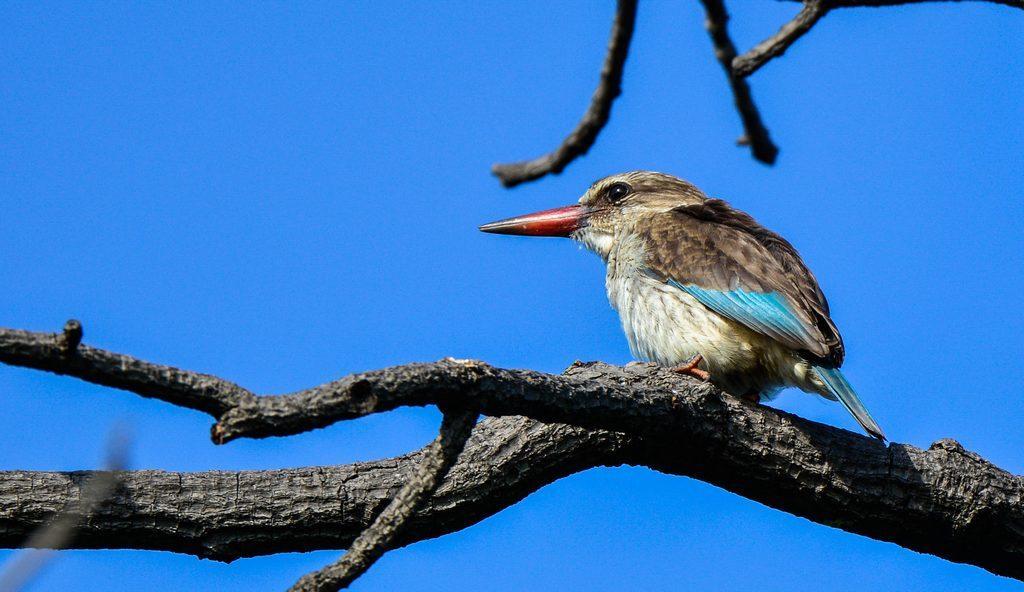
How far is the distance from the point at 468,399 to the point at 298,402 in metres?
0.47

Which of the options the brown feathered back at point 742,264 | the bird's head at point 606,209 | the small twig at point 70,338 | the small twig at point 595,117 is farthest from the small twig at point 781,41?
the bird's head at point 606,209

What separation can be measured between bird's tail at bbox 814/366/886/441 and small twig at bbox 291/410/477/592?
1.92 m

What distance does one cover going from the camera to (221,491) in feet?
11.1

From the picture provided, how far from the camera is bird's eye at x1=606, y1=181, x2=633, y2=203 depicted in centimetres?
615

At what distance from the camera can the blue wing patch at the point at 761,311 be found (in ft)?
14.6

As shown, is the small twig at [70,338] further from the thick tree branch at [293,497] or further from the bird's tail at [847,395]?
the bird's tail at [847,395]

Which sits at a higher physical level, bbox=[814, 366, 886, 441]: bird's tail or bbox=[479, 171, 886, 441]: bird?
bbox=[479, 171, 886, 441]: bird

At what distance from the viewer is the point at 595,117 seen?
3.65 m

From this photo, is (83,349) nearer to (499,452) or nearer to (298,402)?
(298,402)

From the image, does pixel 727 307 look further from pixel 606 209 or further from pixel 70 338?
pixel 70 338

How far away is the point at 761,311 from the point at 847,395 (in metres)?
0.48

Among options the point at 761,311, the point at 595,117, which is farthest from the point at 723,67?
the point at 761,311

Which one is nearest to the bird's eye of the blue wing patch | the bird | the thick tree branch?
the bird

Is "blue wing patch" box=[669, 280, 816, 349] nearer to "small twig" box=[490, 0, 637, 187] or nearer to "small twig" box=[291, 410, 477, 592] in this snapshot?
"small twig" box=[490, 0, 637, 187]
